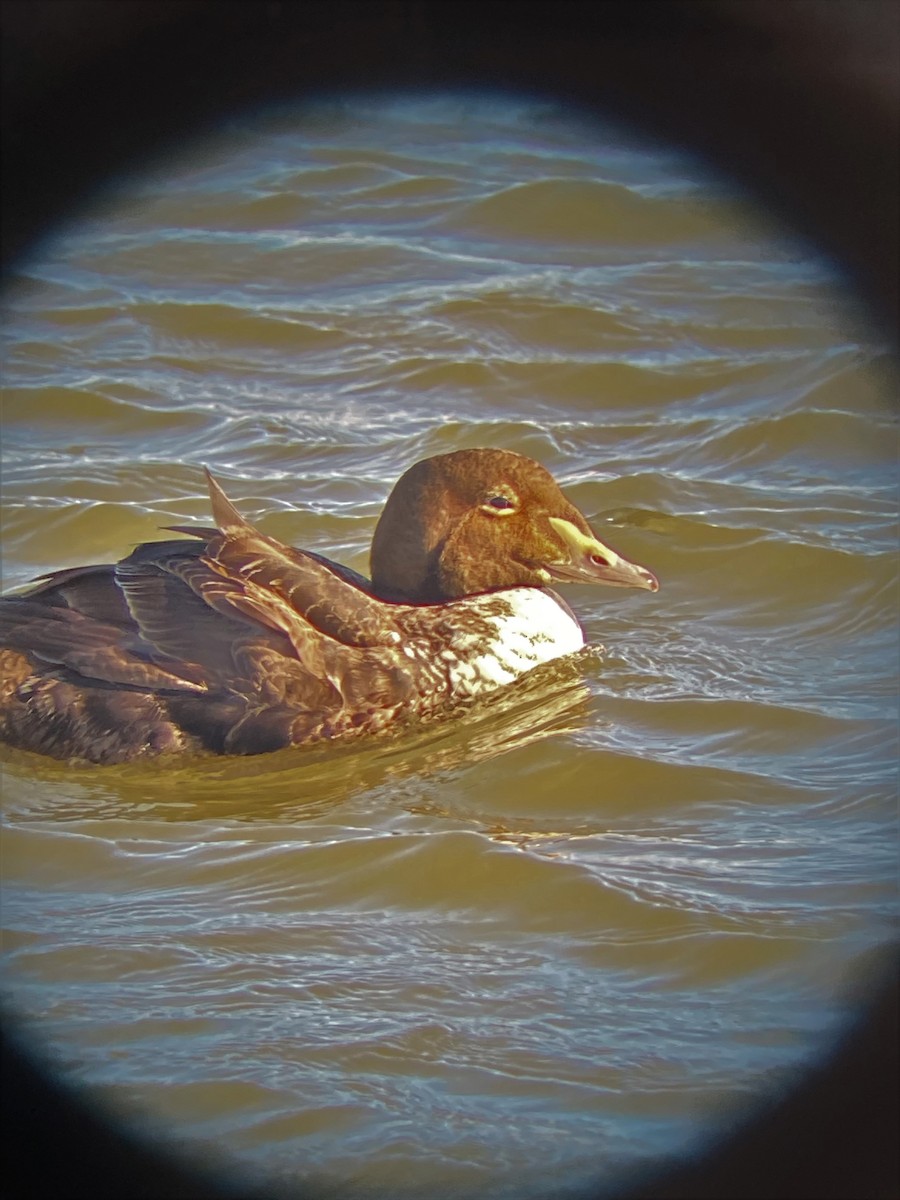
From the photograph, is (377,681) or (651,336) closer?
(377,681)

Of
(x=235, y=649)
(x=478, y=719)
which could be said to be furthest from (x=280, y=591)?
(x=478, y=719)

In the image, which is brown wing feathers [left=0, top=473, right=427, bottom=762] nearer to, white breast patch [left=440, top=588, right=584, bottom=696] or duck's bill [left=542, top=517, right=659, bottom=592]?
white breast patch [left=440, top=588, right=584, bottom=696]

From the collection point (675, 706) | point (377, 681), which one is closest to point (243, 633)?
point (377, 681)

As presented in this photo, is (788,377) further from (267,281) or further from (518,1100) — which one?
(518,1100)

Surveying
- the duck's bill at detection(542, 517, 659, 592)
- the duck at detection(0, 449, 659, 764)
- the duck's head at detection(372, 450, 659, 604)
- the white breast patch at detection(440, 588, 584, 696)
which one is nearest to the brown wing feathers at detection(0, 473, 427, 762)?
A: the duck at detection(0, 449, 659, 764)

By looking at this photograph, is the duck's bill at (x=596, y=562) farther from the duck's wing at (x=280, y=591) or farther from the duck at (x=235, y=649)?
the duck's wing at (x=280, y=591)

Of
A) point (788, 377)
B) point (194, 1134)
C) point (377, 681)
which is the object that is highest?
point (788, 377)

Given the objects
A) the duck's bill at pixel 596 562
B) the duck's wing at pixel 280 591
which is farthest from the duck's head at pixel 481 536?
the duck's wing at pixel 280 591
